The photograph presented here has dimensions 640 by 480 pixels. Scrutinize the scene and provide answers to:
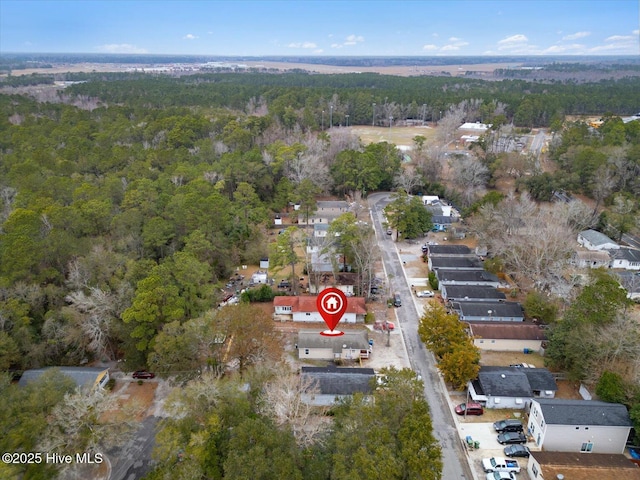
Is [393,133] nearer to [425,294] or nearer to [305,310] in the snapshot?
[425,294]

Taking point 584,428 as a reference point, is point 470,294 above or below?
below

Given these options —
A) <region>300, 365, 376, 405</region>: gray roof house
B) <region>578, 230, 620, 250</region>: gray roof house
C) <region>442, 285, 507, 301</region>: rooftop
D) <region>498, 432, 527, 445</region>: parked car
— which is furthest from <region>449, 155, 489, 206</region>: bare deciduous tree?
<region>498, 432, 527, 445</region>: parked car

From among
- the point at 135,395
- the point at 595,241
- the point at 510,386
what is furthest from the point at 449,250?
the point at 135,395

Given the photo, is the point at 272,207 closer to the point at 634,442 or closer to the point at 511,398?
the point at 511,398

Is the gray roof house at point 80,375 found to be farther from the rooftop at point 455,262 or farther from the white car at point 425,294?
the rooftop at point 455,262

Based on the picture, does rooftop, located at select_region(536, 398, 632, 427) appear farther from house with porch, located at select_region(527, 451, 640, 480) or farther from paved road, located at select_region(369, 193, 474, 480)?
paved road, located at select_region(369, 193, 474, 480)

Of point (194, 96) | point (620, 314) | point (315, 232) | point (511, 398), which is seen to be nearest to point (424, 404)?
point (511, 398)
